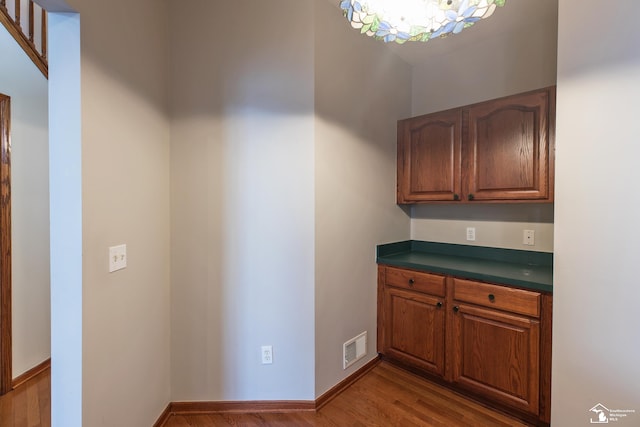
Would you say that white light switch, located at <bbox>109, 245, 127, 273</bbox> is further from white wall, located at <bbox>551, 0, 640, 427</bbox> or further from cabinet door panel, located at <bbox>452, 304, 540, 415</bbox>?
white wall, located at <bbox>551, 0, 640, 427</bbox>

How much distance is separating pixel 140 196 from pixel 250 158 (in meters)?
0.62

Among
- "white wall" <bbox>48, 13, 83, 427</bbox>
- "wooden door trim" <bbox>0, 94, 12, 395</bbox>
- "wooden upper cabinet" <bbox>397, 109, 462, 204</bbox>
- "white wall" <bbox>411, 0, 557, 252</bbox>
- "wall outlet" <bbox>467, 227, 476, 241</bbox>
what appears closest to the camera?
"white wall" <bbox>48, 13, 83, 427</bbox>

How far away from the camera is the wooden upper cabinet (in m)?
2.09

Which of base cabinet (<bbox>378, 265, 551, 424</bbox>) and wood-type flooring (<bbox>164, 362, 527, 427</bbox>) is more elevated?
base cabinet (<bbox>378, 265, 551, 424</bbox>)

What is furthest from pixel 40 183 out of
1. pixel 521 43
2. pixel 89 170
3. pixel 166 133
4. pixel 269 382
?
pixel 521 43

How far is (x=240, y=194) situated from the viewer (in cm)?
168

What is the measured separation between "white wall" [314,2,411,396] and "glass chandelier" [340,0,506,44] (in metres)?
0.55

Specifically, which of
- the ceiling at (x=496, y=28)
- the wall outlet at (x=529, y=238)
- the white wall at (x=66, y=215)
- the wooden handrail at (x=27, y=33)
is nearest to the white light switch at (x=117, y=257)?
the white wall at (x=66, y=215)

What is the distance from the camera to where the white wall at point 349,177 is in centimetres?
174

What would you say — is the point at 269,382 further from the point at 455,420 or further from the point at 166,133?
the point at 166,133

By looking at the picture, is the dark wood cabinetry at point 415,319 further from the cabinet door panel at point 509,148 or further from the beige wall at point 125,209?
the beige wall at point 125,209

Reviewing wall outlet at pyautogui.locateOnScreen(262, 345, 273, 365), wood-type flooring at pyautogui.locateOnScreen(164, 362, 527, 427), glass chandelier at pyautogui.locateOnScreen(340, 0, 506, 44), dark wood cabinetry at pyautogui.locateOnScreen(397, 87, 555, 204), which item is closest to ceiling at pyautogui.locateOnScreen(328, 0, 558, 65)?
dark wood cabinetry at pyautogui.locateOnScreen(397, 87, 555, 204)

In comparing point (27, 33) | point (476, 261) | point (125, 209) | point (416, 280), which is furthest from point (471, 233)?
point (27, 33)

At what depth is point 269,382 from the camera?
1.72m
